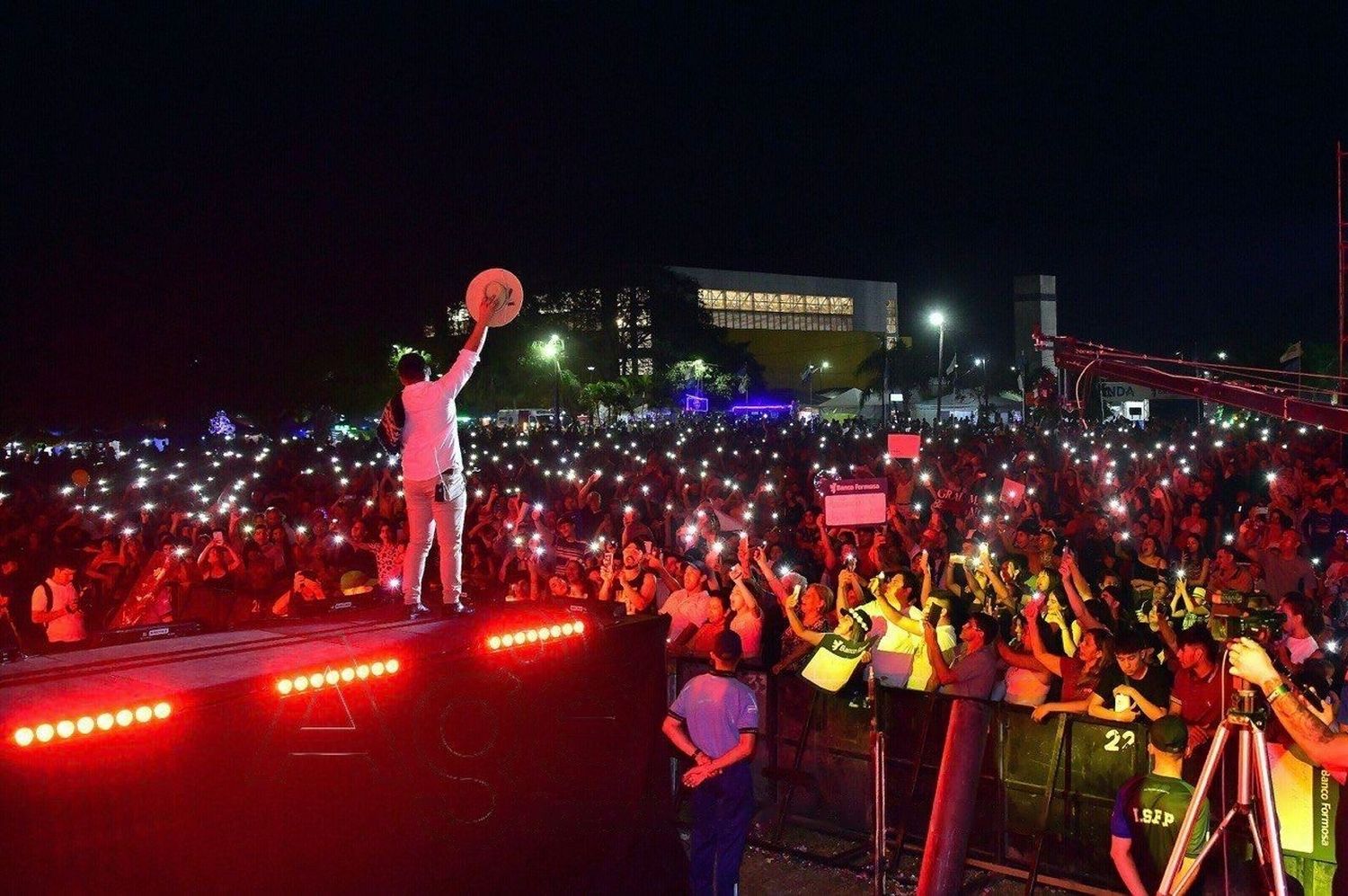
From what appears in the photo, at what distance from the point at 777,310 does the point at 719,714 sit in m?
81.3

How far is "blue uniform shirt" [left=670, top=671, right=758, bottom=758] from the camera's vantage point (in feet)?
18.4

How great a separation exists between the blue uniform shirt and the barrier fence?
125 centimetres

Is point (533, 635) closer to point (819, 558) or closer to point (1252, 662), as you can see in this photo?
point (1252, 662)

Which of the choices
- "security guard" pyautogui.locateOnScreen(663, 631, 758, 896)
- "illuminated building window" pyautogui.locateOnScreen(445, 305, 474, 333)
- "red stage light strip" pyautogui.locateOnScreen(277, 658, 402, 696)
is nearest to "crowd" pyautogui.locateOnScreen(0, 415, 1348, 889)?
"security guard" pyautogui.locateOnScreen(663, 631, 758, 896)

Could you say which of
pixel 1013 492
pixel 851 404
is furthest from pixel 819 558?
pixel 851 404

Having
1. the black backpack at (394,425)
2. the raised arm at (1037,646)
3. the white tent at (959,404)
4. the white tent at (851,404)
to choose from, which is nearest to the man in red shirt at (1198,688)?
the raised arm at (1037,646)

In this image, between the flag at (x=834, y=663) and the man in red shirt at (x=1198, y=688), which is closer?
the man in red shirt at (x=1198, y=688)

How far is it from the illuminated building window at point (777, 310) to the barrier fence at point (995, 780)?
73.4m

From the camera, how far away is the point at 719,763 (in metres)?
5.49

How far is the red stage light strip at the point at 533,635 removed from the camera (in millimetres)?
4988

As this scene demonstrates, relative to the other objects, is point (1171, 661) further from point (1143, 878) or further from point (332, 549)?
point (332, 549)

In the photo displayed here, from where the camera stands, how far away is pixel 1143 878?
530 cm

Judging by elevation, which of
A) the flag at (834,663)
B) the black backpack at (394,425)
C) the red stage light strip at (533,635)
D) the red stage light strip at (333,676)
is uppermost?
the black backpack at (394,425)

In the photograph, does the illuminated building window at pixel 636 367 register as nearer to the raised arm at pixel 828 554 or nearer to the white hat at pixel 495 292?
the raised arm at pixel 828 554
